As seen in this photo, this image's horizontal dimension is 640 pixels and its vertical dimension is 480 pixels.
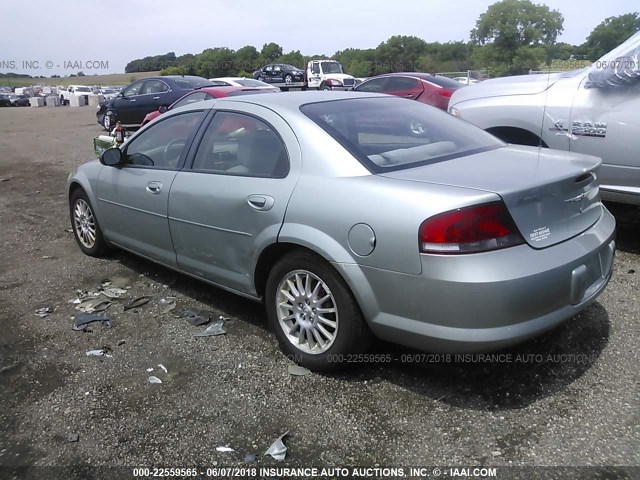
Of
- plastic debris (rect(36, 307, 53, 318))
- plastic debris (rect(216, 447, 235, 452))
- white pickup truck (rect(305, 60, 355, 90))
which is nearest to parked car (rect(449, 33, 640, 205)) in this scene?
plastic debris (rect(216, 447, 235, 452))

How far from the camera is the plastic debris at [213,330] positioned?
12.4ft

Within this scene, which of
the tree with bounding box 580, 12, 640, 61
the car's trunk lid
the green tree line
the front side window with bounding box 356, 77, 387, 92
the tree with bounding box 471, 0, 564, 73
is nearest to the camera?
the car's trunk lid

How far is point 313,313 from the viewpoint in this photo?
317 cm

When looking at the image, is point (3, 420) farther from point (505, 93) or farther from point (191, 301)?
point (505, 93)

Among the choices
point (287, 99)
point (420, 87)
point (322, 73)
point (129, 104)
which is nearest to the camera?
point (287, 99)

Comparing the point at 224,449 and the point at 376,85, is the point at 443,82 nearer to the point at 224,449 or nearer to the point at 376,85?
the point at 376,85

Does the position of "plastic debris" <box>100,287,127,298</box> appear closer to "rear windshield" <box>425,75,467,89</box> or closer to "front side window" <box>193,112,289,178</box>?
"front side window" <box>193,112,289,178</box>

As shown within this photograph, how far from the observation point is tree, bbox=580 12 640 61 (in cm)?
672

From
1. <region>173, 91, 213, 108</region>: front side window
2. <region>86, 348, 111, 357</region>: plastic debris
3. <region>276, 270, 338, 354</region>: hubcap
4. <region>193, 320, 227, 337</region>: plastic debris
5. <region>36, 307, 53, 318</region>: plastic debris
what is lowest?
<region>86, 348, 111, 357</region>: plastic debris

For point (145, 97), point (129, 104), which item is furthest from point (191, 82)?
point (129, 104)

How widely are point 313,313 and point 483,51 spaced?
2661 centimetres

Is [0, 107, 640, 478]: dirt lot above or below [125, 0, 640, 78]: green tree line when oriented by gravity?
below

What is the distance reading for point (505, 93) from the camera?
5.54 m

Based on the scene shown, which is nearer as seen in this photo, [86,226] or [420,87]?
[86,226]
